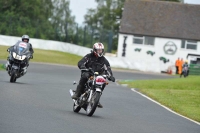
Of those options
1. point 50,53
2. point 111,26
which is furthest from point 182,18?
point 111,26

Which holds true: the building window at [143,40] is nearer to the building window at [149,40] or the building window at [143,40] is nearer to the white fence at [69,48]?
the building window at [149,40]

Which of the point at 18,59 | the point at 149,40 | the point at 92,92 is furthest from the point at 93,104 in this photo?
the point at 149,40

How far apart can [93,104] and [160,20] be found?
6308 cm

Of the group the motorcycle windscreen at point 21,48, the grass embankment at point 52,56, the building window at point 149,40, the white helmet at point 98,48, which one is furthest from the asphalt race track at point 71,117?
the building window at point 149,40

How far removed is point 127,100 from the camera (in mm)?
24766

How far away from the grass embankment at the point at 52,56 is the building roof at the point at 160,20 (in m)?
11.8

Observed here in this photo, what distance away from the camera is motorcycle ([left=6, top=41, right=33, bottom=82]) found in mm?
26812

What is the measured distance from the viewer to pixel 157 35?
256 feet

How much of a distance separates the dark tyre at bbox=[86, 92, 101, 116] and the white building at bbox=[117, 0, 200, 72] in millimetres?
59384

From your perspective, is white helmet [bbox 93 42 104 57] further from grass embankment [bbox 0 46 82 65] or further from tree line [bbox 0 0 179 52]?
tree line [bbox 0 0 179 52]

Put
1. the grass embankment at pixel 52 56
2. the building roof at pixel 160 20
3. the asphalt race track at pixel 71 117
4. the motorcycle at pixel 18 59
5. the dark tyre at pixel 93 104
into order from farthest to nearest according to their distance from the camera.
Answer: the building roof at pixel 160 20, the grass embankment at pixel 52 56, the motorcycle at pixel 18 59, the dark tyre at pixel 93 104, the asphalt race track at pixel 71 117

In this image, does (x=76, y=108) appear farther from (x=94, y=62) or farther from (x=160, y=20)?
(x=160, y=20)

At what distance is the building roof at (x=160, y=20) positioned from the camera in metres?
78.3

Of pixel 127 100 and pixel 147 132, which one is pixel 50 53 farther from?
pixel 147 132
